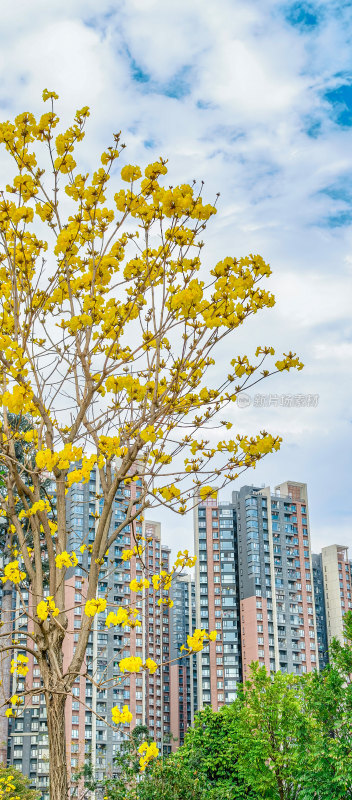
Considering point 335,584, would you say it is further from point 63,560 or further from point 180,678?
point 63,560

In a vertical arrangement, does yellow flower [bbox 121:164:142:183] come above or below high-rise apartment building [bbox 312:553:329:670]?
below

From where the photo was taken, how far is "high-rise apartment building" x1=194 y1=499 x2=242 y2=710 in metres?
61.5

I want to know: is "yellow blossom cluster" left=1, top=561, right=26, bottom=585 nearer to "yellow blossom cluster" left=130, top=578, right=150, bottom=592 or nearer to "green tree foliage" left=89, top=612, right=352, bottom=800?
"yellow blossom cluster" left=130, top=578, right=150, bottom=592

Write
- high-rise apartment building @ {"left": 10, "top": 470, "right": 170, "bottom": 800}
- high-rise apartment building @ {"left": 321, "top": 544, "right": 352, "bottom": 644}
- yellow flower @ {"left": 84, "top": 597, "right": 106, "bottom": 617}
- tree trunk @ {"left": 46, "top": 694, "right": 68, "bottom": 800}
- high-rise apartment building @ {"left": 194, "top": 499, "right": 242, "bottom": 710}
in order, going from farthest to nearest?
1. high-rise apartment building @ {"left": 321, "top": 544, "right": 352, "bottom": 644}
2. high-rise apartment building @ {"left": 194, "top": 499, "right": 242, "bottom": 710}
3. high-rise apartment building @ {"left": 10, "top": 470, "right": 170, "bottom": 800}
4. tree trunk @ {"left": 46, "top": 694, "right": 68, "bottom": 800}
5. yellow flower @ {"left": 84, "top": 597, "right": 106, "bottom": 617}

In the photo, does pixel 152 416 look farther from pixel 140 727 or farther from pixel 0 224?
pixel 140 727

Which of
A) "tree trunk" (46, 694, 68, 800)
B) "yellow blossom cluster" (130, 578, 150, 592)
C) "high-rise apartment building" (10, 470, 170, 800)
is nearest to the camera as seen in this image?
"tree trunk" (46, 694, 68, 800)

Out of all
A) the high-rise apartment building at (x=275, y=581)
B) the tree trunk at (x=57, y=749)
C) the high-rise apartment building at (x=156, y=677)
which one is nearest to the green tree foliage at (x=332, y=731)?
the tree trunk at (x=57, y=749)

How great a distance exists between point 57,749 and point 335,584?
73.1 meters

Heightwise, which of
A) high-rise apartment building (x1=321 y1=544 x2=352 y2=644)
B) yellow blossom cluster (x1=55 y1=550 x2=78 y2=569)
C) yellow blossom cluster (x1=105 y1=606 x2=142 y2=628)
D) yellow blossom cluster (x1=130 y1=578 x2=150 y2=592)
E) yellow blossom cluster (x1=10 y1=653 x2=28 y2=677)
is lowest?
yellow blossom cluster (x1=10 y1=653 x2=28 y2=677)

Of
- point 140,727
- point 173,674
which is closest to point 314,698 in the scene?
Result: point 140,727

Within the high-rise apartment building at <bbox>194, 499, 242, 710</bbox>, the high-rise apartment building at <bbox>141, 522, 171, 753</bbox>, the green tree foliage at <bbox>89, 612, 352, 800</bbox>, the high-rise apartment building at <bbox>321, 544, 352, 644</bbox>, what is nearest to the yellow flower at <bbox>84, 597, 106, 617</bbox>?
the green tree foliage at <bbox>89, 612, 352, 800</bbox>

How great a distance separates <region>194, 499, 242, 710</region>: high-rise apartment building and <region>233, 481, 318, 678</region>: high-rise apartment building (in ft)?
2.81

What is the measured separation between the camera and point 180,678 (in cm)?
7356

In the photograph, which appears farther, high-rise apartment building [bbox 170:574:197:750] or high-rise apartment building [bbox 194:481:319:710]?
high-rise apartment building [bbox 170:574:197:750]
